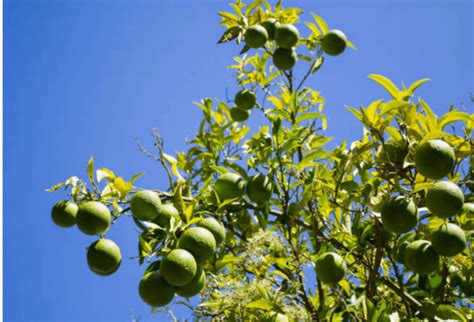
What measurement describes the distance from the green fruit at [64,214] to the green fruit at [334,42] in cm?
166

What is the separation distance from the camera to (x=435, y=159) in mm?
1667

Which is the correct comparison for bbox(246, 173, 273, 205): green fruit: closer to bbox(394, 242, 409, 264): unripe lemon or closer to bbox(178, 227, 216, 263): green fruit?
bbox(178, 227, 216, 263): green fruit

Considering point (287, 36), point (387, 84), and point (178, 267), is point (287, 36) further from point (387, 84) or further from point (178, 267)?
point (178, 267)

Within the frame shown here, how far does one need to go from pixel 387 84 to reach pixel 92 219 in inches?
47.0

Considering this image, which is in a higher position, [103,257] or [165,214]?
[165,214]

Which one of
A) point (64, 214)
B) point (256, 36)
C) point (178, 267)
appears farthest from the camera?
point (256, 36)

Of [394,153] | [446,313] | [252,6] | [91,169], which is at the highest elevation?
[252,6]

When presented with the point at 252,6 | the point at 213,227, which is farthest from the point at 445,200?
the point at 252,6

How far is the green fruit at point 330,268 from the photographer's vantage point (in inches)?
74.4

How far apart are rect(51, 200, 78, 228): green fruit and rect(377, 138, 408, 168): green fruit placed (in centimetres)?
117

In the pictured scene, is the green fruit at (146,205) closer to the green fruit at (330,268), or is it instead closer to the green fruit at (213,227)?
the green fruit at (213,227)

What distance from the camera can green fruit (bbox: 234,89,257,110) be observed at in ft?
9.49

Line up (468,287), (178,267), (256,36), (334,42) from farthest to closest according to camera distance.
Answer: (334,42), (256,36), (468,287), (178,267)

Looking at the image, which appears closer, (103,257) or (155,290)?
(155,290)
